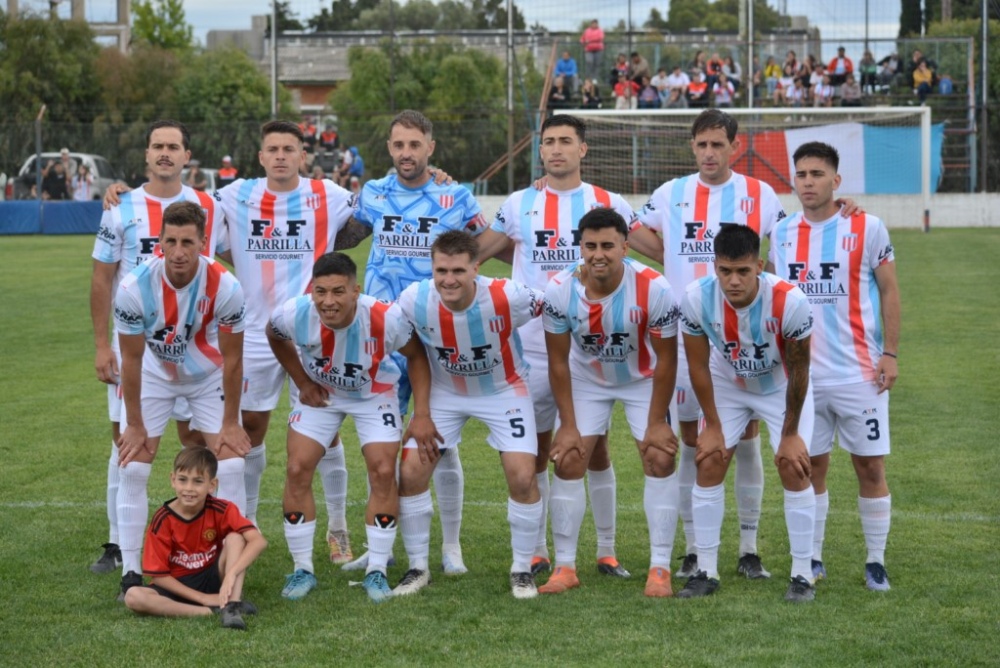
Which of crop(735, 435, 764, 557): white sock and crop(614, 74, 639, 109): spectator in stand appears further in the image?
crop(614, 74, 639, 109): spectator in stand

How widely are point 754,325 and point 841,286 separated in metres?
0.59

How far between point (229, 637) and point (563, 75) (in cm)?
2665

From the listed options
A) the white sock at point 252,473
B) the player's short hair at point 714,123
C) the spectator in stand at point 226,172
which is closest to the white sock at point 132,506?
the white sock at point 252,473

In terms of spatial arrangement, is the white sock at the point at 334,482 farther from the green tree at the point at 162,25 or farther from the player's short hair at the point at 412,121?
the green tree at the point at 162,25

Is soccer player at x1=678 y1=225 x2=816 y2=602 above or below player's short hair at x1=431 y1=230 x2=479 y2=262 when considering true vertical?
below

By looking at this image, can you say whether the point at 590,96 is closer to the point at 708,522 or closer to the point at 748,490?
the point at 748,490

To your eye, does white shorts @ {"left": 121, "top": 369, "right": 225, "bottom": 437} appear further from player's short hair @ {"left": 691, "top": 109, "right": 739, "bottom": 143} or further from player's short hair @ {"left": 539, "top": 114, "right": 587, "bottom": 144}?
player's short hair @ {"left": 691, "top": 109, "right": 739, "bottom": 143}

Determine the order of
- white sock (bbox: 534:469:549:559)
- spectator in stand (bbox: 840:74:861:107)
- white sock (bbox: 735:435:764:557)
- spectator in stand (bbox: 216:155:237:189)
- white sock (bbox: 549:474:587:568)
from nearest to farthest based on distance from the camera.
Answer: white sock (bbox: 549:474:587:568), white sock (bbox: 735:435:764:557), white sock (bbox: 534:469:549:559), spectator in stand (bbox: 216:155:237:189), spectator in stand (bbox: 840:74:861:107)

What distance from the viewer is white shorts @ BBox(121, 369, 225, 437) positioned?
6105mm

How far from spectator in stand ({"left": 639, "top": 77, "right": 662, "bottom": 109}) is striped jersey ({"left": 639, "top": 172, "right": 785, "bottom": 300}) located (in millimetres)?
23558

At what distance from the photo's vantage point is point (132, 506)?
236 inches

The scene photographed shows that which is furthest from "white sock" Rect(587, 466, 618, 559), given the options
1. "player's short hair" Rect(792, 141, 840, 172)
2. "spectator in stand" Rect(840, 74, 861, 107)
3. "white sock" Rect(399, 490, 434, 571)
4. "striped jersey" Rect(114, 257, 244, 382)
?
"spectator in stand" Rect(840, 74, 861, 107)

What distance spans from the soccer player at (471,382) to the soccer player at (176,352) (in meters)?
0.82

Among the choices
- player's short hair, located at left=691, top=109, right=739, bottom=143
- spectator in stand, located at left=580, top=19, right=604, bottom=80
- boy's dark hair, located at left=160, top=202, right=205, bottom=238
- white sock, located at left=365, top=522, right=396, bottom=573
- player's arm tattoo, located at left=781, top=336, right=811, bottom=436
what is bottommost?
white sock, located at left=365, top=522, right=396, bottom=573
